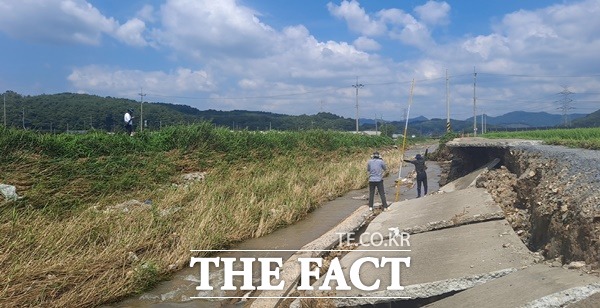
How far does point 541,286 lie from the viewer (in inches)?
183

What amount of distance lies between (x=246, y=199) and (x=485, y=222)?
609cm

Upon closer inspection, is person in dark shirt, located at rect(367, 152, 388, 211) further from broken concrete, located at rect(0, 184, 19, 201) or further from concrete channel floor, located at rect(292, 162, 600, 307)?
broken concrete, located at rect(0, 184, 19, 201)

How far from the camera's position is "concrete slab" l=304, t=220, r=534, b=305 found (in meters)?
5.52

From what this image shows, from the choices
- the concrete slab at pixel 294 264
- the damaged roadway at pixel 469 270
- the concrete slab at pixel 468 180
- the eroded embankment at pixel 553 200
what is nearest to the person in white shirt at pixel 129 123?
the concrete slab at pixel 294 264

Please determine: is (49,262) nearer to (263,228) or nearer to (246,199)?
(263,228)

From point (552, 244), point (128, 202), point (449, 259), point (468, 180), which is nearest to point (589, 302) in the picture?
point (552, 244)

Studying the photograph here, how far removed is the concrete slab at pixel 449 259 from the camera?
552 cm

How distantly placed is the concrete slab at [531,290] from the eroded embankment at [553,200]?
12.4 inches

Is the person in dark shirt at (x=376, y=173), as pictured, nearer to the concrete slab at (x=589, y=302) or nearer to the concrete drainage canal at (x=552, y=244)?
the concrete drainage canal at (x=552, y=244)

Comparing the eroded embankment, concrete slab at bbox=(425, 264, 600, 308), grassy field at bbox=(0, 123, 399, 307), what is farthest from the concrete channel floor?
grassy field at bbox=(0, 123, 399, 307)

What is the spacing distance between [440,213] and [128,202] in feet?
23.4

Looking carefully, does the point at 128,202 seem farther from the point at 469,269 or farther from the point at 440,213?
the point at 469,269

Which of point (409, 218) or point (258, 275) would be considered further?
point (409, 218)

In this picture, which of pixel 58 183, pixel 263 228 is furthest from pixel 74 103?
pixel 263 228
